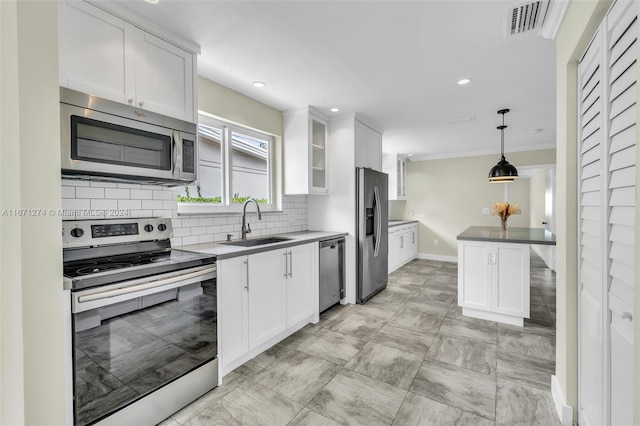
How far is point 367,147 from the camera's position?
4.08 meters

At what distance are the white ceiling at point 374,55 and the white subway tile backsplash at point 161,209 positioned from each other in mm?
1137

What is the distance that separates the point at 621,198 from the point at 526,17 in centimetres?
143

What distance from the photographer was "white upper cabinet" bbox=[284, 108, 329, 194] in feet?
11.3

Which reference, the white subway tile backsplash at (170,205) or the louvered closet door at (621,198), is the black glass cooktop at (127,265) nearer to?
the white subway tile backsplash at (170,205)

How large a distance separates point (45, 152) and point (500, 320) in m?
3.82

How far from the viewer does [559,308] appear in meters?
1.79

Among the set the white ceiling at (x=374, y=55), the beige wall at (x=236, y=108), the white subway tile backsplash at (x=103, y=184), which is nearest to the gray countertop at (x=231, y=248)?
the white subway tile backsplash at (x=103, y=184)

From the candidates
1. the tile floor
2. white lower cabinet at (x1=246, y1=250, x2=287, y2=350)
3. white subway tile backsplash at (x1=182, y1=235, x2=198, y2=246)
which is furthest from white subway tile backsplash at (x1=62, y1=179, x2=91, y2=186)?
the tile floor

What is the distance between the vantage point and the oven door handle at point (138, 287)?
140cm

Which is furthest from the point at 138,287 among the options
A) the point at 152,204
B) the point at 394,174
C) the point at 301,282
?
the point at 394,174

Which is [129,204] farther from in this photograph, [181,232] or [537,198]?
[537,198]

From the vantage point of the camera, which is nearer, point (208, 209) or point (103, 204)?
point (103, 204)

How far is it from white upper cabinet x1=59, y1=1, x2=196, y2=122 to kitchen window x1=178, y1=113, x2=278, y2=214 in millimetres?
663

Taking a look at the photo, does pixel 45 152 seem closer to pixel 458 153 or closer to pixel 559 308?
pixel 559 308
